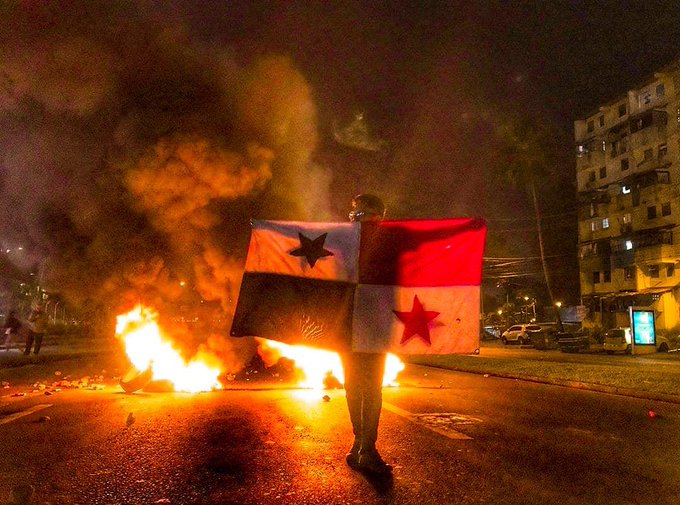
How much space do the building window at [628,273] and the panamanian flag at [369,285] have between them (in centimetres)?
5282

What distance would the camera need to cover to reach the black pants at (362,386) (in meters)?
4.41

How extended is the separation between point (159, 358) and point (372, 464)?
6.73 m

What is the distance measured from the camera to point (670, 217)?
4784 cm

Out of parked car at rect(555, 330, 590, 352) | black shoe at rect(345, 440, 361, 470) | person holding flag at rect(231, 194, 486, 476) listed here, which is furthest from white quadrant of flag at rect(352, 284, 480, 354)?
parked car at rect(555, 330, 590, 352)

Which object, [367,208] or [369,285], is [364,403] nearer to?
[369,285]

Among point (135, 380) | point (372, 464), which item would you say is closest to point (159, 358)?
point (135, 380)

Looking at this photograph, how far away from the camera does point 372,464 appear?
425 cm

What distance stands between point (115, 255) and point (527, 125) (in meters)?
37.8

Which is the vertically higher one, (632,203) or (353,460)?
(632,203)

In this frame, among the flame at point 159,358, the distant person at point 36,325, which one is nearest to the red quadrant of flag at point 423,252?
the flame at point 159,358

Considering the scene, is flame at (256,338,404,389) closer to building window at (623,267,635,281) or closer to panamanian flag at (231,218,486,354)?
panamanian flag at (231,218,486,354)

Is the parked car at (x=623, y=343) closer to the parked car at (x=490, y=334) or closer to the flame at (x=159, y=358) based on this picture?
the parked car at (x=490, y=334)

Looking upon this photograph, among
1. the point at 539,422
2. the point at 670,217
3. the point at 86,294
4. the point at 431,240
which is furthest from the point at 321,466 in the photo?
the point at 670,217

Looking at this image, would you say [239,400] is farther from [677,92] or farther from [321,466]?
[677,92]
